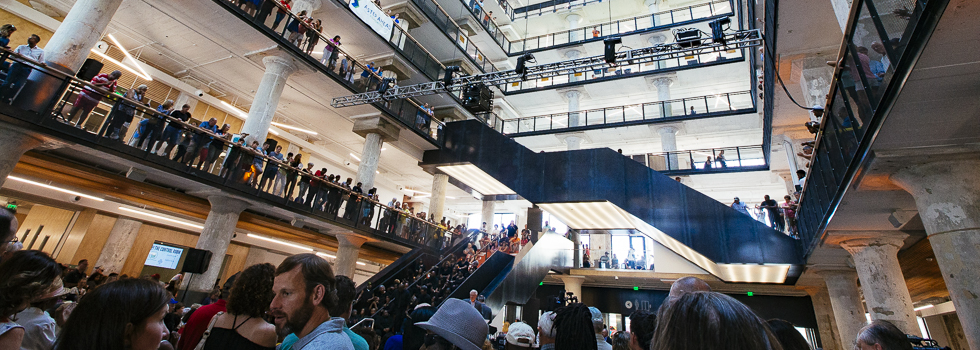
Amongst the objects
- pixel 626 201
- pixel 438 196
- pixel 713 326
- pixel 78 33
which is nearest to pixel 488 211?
pixel 438 196

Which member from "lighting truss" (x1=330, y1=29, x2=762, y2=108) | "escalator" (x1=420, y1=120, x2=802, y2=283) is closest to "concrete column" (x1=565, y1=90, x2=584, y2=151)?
"escalator" (x1=420, y1=120, x2=802, y2=283)

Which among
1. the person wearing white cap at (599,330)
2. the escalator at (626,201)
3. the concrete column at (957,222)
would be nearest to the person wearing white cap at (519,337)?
the person wearing white cap at (599,330)

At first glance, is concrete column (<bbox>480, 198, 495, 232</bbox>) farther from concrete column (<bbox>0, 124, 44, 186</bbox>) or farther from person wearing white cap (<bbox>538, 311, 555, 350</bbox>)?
person wearing white cap (<bbox>538, 311, 555, 350</bbox>)

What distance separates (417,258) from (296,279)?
12.1 meters

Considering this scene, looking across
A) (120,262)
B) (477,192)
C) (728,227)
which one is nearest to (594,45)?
(477,192)

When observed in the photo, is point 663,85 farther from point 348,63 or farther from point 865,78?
point 865,78

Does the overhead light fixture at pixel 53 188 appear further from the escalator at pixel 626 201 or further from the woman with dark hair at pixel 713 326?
the woman with dark hair at pixel 713 326

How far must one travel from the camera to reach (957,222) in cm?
457

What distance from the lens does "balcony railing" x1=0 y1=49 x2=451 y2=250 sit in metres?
7.29

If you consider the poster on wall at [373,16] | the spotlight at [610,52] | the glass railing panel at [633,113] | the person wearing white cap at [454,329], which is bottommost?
the person wearing white cap at [454,329]

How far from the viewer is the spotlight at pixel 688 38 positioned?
927cm

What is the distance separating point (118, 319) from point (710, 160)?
22006mm

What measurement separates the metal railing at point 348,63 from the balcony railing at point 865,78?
510 inches

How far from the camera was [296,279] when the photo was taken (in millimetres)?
2008
